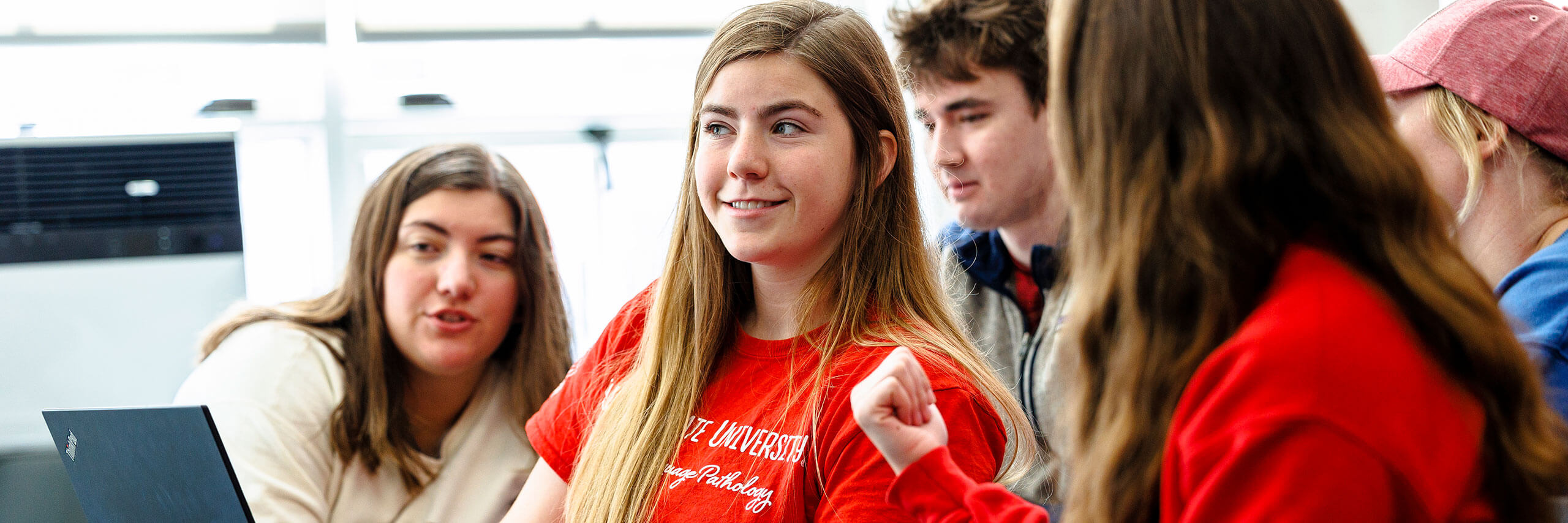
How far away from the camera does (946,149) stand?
2.00 meters

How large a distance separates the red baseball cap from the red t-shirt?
683mm

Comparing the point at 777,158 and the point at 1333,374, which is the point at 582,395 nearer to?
the point at 777,158

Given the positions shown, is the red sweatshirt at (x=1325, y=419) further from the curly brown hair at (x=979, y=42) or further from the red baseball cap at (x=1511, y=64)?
the curly brown hair at (x=979, y=42)

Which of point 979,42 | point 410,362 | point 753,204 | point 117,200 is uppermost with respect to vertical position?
point 979,42

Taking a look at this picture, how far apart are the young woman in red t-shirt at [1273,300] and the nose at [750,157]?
50 cm

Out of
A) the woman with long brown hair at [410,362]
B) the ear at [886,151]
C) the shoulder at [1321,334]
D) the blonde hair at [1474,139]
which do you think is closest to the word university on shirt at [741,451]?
the ear at [886,151]

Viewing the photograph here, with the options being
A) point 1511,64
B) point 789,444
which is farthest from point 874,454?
point 1511,64

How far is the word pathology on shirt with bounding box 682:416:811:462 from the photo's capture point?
1.14 m

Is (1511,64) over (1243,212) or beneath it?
over

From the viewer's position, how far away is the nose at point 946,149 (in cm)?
198

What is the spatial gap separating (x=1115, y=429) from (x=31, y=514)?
307cm

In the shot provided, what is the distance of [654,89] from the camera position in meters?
3.64

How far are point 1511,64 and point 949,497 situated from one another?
0.95 meters

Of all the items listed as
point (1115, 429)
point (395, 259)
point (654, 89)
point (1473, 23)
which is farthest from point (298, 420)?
point (654, 89)
